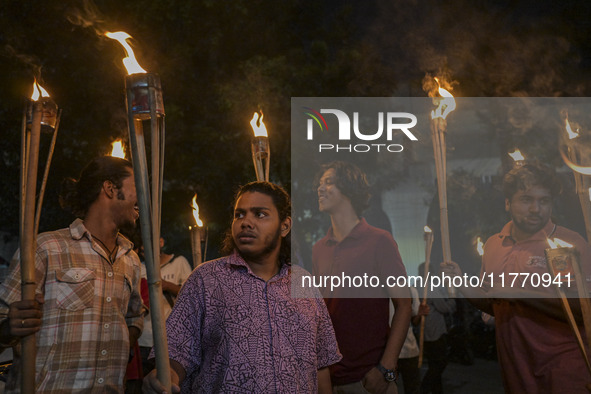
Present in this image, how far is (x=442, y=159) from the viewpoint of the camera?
11.4 ft

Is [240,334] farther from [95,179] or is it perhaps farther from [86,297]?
[95,179]

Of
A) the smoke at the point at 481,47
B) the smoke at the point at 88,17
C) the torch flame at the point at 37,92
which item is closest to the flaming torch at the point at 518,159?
the torch flame at the point at 37,92

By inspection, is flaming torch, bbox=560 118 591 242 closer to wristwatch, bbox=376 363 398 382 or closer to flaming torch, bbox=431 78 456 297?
flaming torch, bbox=431 78 456 297

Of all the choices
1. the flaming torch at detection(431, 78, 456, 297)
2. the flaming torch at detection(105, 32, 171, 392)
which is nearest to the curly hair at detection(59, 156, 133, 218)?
the flaming torch at detection(105, 32, 171, 392)

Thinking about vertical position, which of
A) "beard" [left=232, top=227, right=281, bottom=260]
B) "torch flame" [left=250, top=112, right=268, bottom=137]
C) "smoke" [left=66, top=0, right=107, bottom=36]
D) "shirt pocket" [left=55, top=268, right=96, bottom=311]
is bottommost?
"shirt pocket" [left=55, top=268, right=96, bottom=311]

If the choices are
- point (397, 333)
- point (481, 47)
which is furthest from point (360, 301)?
point (481, 47)

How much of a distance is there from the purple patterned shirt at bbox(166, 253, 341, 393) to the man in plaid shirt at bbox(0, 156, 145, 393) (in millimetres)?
615

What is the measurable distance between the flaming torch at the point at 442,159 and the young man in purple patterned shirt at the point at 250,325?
2.89 ft

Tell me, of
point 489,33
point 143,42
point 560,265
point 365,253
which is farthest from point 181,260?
point 489,33

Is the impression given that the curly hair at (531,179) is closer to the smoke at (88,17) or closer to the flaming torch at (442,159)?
the flaming torch at (442,159)

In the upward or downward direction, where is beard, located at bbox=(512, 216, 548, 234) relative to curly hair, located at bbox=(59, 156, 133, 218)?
downward

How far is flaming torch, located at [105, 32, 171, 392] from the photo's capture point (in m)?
1.69

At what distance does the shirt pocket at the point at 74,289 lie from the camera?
288cm

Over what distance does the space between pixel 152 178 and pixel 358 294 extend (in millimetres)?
2099
